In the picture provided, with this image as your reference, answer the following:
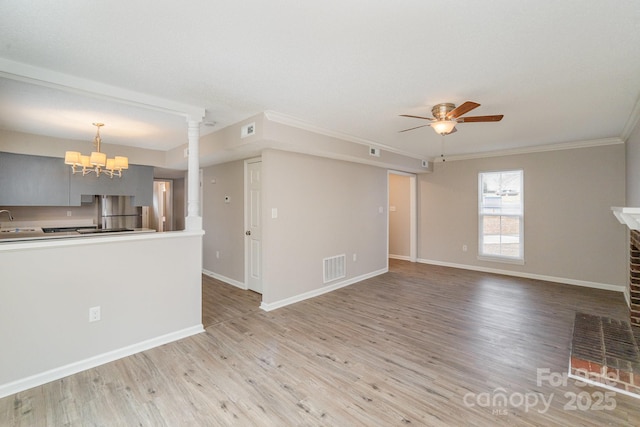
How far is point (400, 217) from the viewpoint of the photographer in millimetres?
7387

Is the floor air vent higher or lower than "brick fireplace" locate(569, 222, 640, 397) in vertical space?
higher

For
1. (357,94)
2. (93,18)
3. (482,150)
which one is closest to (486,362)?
(357,94)

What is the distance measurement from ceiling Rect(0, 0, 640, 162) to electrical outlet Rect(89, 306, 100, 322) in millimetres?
1920

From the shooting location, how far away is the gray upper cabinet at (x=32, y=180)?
14.0 ft

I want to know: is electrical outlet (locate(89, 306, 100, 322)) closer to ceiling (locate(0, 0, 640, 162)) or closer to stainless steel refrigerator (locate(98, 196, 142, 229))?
ceiling (locate(0, 0, 640, 162))

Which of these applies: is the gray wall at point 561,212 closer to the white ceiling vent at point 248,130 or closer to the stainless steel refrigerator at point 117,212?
the white ceiling vent at point 248,130

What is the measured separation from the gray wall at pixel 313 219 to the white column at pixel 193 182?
34.5 inches

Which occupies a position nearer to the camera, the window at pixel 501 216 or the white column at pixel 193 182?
the white column at pixel 193 182

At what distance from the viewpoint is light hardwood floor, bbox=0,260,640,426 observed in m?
1.89

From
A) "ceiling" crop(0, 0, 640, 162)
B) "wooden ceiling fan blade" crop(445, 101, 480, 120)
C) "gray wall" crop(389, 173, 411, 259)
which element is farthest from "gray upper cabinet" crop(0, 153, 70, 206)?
"gray wall" crop(389, 173, 411, 259)

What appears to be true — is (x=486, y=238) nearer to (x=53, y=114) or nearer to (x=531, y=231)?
(x=531, y=231)

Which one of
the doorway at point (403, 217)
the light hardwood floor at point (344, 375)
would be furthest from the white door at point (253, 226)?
the doorway at point (403, 217)

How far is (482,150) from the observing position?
557cm

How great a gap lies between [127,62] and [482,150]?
19.0 feet
